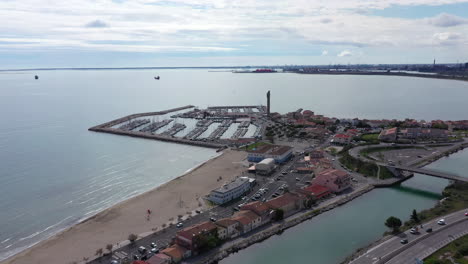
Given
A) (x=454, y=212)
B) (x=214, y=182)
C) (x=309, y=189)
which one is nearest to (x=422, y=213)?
(x=454, y=212)

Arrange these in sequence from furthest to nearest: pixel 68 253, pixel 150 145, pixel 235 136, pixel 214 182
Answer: pixel 235 136 → pixel 150 145 → pixel 214 182 → pixel 68 253

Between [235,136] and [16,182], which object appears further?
[235,136]

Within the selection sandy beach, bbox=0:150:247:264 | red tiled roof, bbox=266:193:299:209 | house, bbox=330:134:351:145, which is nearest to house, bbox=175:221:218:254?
sandy beach, bbox=0:150:247:264

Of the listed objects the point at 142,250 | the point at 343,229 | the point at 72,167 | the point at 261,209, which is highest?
the point at 261,209

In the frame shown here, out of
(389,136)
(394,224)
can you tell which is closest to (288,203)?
(394,224)

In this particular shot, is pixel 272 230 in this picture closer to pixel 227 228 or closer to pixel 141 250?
pixel 227 228

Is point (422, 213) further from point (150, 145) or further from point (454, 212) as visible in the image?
point (150, 145)

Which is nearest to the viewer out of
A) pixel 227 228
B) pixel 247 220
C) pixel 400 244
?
pixel 400 244

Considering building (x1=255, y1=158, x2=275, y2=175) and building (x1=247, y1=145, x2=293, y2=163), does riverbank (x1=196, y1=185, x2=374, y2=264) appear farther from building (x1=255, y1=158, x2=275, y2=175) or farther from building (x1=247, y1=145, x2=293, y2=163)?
building (x1=247, y1=145, x2=293, y2=163)
